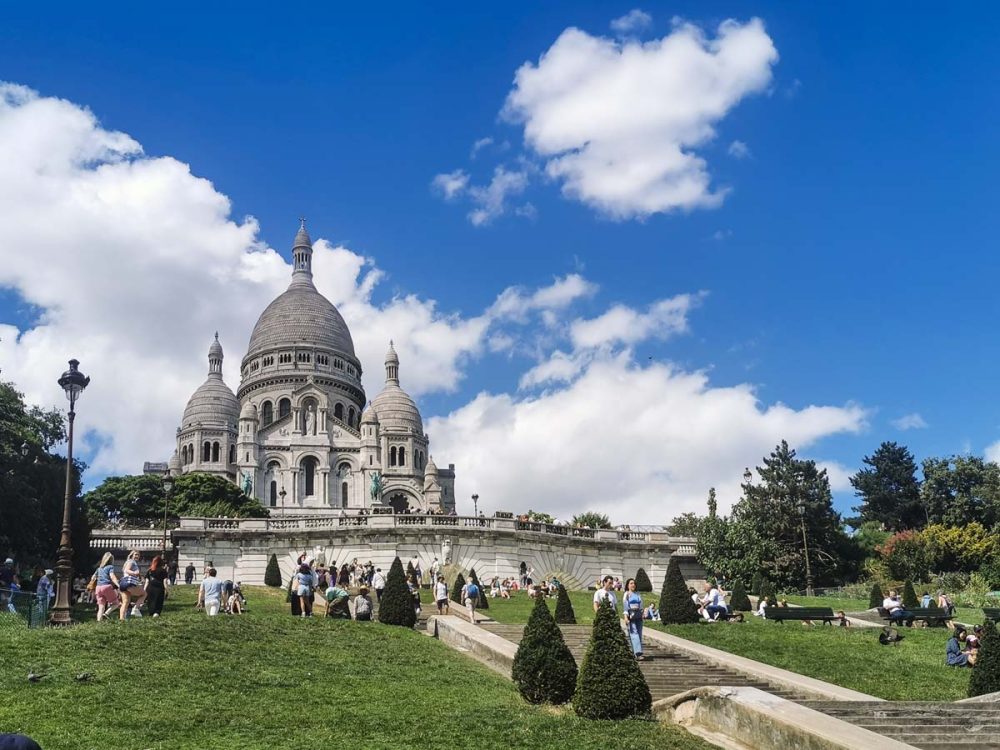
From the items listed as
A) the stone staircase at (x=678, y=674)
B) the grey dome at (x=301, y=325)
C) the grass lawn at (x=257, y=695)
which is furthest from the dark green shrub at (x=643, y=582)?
the grey dome at (x=301, y=325)

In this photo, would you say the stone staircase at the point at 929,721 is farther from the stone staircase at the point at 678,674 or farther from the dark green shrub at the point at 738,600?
the dark green shrub at the point at 738,600

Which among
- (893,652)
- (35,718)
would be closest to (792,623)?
(893,652)

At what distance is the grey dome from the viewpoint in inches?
4203

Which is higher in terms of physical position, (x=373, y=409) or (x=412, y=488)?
(x=373, y=409)

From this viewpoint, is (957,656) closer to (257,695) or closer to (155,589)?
(257,695)

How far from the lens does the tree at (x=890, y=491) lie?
80000 mm

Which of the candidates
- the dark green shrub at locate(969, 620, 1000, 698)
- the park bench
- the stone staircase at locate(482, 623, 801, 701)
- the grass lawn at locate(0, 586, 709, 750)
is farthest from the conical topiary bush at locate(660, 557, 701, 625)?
the dark green shrub at locate(969, 620, 1000, 698)

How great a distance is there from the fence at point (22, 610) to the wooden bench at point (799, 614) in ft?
59.1

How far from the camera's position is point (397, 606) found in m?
24.6

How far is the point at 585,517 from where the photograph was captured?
289 feet

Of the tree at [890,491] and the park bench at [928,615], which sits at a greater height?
the tree at [890,491]

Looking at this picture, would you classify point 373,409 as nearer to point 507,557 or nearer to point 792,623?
point 507,557

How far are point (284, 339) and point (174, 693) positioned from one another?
93.2 metres

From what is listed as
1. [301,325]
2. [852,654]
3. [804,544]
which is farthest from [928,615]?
[301,325]
